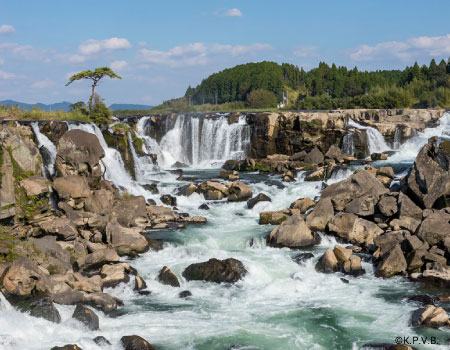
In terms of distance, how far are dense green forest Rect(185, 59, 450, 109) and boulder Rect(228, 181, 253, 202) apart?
95.4ft

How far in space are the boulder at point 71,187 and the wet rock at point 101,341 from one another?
10629mm

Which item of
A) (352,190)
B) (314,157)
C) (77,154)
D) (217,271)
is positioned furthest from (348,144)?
(217,271)

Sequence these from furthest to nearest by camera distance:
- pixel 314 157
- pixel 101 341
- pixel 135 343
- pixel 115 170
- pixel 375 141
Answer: pixel 375 141 < pixel 314 157 < pixel 115 170 < pixel 101 341 < pixel 135 343

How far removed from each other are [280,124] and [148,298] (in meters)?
24.5

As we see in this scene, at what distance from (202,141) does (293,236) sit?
2035 centimetres

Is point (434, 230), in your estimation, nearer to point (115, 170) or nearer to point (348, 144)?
point (115, 170)

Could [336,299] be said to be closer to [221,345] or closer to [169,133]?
[221,345]

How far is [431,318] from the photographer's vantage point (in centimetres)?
1320

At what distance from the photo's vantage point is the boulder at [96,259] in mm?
17312

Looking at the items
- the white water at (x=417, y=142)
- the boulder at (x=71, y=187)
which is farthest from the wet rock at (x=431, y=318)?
the white water at (x=417, y=142)

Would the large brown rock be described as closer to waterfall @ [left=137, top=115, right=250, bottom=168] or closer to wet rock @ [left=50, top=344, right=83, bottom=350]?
wet rock @ [left=50, top=344, right=83, bottom=350]

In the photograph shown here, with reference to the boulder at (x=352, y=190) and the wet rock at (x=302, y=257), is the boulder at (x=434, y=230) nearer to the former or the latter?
the boulder at (x=352, y=190)

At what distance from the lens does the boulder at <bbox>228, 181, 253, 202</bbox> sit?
2686 cm

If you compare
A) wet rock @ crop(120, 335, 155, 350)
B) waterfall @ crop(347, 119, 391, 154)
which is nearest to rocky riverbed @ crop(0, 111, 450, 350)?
wet rock @ crop(120, 335, 155, 350)
